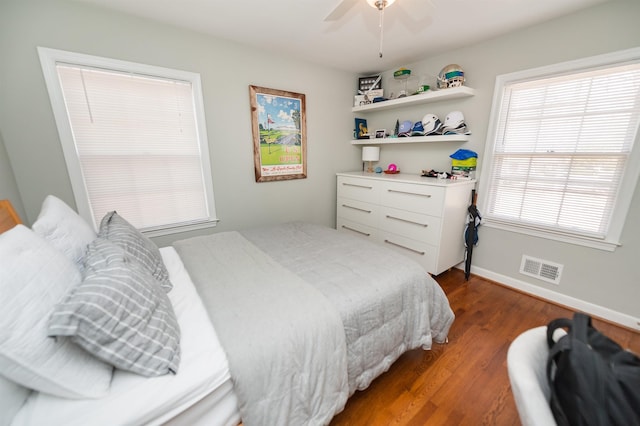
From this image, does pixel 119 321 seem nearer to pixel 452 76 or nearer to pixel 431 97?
pixel 431 97

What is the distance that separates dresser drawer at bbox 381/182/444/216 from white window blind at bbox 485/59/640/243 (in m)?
0.65

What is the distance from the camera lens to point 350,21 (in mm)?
1919

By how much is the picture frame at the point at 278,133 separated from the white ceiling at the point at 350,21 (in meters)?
0.47

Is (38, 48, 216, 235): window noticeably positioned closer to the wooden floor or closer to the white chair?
the wooden floor

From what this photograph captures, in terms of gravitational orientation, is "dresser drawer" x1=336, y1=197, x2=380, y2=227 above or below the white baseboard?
above

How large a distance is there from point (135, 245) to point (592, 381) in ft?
5.59

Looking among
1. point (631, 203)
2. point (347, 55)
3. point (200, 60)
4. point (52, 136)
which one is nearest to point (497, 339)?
point (631, 203)

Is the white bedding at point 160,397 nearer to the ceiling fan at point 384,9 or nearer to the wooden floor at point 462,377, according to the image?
the wooden floor at point 462,377

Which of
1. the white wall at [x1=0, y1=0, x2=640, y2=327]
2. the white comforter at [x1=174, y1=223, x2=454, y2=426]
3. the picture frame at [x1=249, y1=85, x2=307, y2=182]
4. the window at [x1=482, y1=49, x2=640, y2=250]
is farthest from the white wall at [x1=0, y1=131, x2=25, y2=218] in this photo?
the window at [x1=482, y1=49, x2=640, y2=250]

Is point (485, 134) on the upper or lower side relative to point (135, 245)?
upper

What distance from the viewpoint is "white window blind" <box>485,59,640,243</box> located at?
5.78 ft

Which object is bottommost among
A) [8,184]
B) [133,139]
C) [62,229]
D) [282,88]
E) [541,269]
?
[541,269]

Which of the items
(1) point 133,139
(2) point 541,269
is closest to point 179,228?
(1) point 133,139

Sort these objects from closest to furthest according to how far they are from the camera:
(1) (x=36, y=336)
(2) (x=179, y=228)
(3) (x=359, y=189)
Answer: (1) (x=36, y=336)
(2) (x=179, y=228)
(3) (x=359, y=189)
